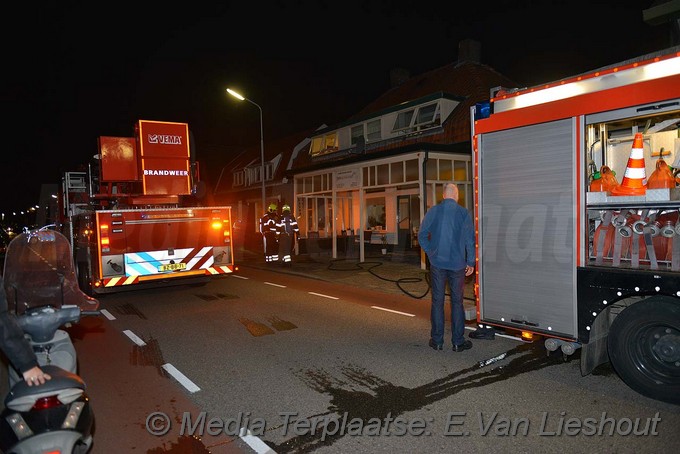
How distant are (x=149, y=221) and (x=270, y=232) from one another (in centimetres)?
560

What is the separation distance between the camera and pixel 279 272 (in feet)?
48.0

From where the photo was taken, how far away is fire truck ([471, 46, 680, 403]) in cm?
409

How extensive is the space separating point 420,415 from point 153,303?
23.0 feet

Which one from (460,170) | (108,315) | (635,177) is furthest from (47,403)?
(460,170)

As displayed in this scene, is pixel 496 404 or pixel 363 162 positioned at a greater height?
pixel 363 162

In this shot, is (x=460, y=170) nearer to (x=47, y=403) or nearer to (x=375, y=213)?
(x=375, y=213)

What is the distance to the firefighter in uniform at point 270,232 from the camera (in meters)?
14.5

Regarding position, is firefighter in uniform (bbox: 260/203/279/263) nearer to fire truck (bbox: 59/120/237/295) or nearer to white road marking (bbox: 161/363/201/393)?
fire truck (bbox: 59/120/237/295)

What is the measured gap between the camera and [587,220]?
180 inches

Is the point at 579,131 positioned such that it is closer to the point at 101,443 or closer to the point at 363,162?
the point at 101,443

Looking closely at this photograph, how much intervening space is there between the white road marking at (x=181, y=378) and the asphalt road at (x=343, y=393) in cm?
3

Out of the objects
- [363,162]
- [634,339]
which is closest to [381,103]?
[363,162]

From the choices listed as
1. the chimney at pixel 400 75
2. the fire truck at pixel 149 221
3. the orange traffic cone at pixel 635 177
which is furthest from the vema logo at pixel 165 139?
the chimney at pixel 400 75

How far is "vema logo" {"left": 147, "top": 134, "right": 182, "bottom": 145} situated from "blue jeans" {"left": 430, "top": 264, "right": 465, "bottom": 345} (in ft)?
22.6
